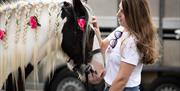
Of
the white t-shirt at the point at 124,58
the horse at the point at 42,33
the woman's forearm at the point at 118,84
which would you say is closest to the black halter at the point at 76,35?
the horse at the point at 42,33

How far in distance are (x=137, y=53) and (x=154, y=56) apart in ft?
0.42

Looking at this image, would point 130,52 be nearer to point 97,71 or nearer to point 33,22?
point 97,71

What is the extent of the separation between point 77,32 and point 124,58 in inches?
14.7

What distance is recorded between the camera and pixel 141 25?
3.49 metres

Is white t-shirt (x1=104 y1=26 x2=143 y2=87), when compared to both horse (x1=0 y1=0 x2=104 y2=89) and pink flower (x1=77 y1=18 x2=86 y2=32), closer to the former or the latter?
horse (x1=0 y1=0 x2=104 y2=89)

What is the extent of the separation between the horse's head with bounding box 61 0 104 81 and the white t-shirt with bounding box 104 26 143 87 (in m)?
0.14

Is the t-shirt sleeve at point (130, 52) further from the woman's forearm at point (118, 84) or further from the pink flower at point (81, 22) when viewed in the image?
the pink flower at point (81, 22)

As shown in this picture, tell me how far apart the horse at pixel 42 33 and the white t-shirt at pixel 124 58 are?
103 millimetres

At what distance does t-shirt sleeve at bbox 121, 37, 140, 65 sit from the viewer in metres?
3.46

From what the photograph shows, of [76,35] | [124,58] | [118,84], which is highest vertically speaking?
[76,35]

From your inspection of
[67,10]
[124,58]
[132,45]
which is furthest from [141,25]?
[67,10]

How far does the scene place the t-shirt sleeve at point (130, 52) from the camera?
3.46 m

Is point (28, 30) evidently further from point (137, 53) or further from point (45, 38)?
point (137, 53)

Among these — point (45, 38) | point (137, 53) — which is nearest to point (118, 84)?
point (137, 53)
